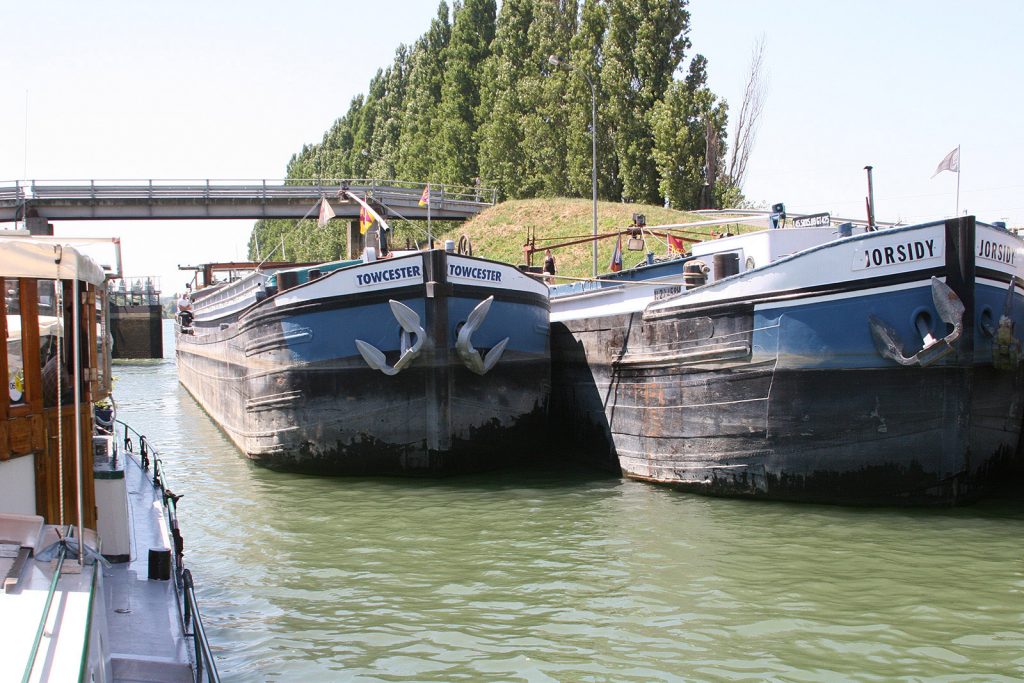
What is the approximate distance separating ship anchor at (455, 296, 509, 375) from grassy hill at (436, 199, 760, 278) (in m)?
22.3

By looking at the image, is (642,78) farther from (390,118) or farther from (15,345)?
(15,345)

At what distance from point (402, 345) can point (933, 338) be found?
20.9 feet

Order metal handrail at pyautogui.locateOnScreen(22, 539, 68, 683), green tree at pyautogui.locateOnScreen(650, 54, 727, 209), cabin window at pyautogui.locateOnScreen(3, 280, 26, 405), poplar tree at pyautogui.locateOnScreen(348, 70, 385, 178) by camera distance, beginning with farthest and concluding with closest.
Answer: poplar tree at pyautogui.locateOnScreen(348, 70, 385, 178), green tree at pyautogui.locateOnScreen(650, 54, 727, 209), cabin window at pyautogui.locateOnScreen(3, 280, 26, 405), metal handrail at pyautogui.locateOnScreen(22, 539, 68, 683)

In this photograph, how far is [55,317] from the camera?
634 cm

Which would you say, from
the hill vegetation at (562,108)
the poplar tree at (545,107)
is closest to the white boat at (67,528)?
the hill vegetation at (562,108)

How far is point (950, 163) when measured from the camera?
12438mm

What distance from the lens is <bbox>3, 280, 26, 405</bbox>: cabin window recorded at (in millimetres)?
5879

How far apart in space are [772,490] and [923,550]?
225 centimetres

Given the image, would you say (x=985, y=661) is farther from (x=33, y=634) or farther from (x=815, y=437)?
(x=33, y=634)

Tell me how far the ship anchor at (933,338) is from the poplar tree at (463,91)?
46818 mm

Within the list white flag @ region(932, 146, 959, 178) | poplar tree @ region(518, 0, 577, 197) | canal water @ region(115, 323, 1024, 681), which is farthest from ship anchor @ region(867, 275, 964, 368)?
poplar tree @ region(518, 0, 577, 197)

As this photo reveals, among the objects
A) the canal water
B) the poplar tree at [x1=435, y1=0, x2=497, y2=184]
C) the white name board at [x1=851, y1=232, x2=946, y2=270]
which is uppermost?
the poplar tree at [x1=435, y1=0, x2=497, y2=184]

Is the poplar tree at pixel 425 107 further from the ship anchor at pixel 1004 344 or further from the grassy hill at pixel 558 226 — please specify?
the ship anchor at pixel 1004 344

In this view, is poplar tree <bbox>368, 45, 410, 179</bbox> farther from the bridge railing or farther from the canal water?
the canal water
